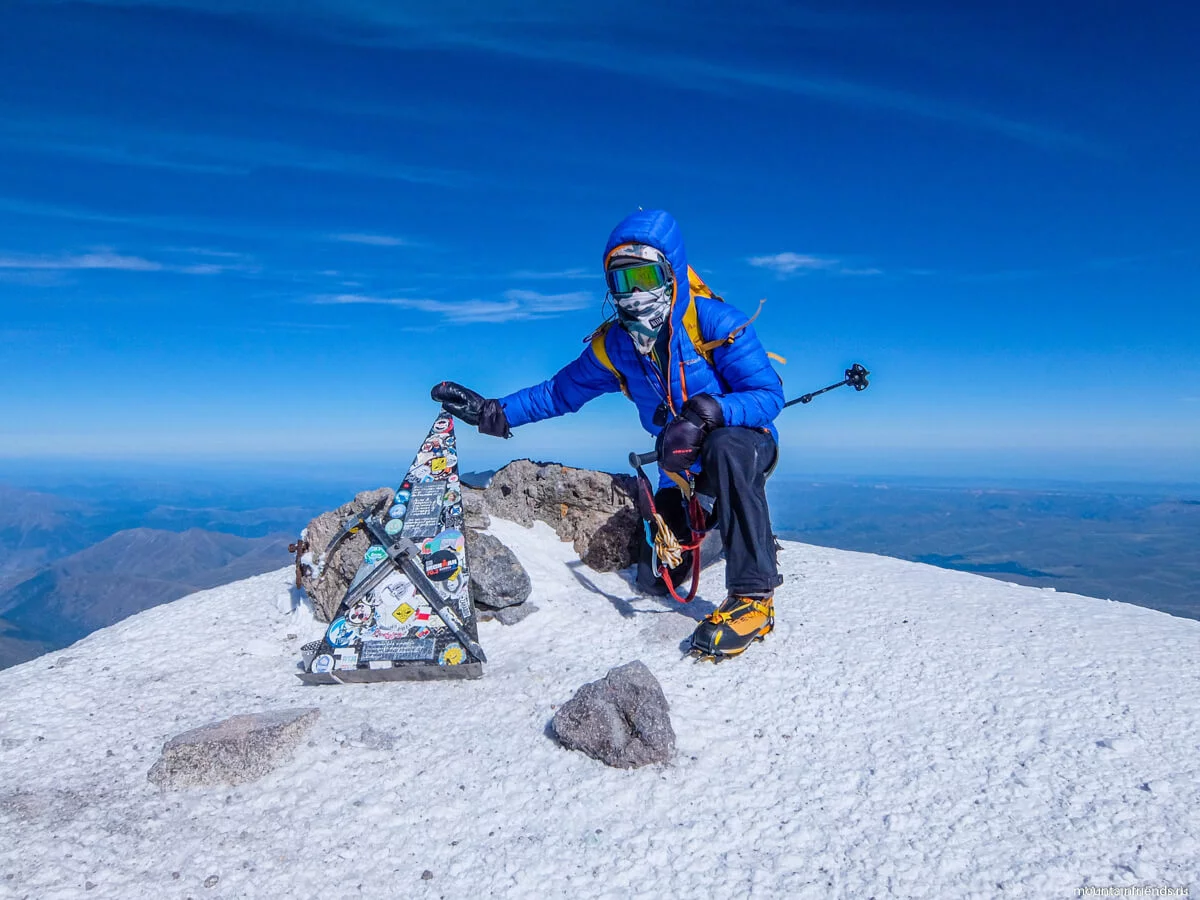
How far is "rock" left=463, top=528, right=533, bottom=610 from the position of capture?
6047mm

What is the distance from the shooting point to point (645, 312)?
5344 millimetres

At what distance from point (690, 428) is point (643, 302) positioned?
114 centimetres

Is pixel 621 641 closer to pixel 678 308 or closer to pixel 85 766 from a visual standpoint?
pixel 678 308

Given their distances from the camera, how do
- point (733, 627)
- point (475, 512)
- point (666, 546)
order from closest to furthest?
point (733, 627)
point (666, 546)
point (475, 512)

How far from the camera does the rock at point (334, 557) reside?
6.29 m

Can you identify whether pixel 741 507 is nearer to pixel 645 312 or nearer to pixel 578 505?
pixel 645 312

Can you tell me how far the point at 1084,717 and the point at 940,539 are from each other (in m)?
177

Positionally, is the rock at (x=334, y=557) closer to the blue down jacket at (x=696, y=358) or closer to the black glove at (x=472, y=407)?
the black glove at (x=472, y=407)

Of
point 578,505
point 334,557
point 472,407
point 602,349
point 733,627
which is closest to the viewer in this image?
point 733,627

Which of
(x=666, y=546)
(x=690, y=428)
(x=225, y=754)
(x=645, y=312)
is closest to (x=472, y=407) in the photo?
(x=645, y=312)

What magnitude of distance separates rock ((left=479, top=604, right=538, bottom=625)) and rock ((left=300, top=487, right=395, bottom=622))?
1288mm

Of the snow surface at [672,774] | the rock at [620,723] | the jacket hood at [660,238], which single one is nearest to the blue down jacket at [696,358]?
the jacket hood at [660,238]

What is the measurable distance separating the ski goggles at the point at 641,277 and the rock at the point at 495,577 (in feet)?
8.77

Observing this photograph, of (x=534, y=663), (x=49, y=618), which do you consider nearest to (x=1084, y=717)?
(x=534, y=663)
